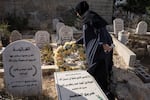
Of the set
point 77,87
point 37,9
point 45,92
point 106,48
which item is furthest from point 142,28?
point 77,87

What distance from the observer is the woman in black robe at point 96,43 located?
451cm

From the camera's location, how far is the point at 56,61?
6098mm

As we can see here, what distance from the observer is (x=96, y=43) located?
454 centimetres

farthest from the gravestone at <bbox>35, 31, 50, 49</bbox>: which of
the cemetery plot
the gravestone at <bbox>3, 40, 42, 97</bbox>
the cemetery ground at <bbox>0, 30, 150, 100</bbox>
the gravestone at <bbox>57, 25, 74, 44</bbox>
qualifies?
the gravestone at <bbox>3, 40, 42, 97</bbox>

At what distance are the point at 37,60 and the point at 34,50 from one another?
18 cm

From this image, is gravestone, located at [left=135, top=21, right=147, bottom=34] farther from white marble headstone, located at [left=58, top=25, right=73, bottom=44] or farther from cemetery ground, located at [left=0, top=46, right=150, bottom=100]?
cemetery ground, located at [left=0, top=46, right=150, bottom=100]

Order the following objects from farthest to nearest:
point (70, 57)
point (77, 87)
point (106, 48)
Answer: point (70, 57) → point (106, 48) → point (77, 87)

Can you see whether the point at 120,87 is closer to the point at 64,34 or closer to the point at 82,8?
the point at 82,8

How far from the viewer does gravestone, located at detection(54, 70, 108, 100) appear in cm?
361

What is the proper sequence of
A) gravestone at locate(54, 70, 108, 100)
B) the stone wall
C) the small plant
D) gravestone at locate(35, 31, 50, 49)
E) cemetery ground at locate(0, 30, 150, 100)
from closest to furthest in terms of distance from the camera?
gravestone at locate(54, 70, 108, 100), cemetery ground at locate(0, 30, 150, 100), the small plant, gravestone at locate(35, 31, 50, 49), the stone wall

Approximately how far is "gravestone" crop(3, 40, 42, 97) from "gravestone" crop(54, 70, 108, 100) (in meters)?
0.62

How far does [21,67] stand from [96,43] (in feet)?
4.37

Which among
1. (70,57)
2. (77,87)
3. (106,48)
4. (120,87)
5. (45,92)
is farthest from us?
(70,57)

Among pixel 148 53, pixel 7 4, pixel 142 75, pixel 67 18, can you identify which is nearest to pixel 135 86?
pixel 142 75
